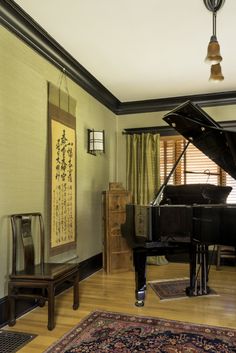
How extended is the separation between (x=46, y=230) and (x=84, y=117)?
1.69 m

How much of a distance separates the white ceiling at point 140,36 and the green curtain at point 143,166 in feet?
3.21

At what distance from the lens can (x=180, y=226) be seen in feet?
9.91

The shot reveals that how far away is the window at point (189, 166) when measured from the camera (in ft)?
16.2

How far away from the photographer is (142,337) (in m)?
2.40

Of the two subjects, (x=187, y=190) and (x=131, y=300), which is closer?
(x=131, y=300)

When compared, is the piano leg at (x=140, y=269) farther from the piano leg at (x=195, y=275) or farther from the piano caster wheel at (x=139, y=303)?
the piano leg at (x=195, y=275)

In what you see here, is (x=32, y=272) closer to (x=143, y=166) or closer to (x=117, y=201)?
(x=117, y=201)

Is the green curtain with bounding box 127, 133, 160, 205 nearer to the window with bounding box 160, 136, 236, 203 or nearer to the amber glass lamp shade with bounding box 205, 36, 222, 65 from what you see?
the window with bounding box 160, 136, 236, 203

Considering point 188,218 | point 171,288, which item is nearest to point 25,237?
point 188,218

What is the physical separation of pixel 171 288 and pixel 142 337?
1.34 m

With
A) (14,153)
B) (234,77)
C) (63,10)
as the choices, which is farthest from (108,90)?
(14,153)

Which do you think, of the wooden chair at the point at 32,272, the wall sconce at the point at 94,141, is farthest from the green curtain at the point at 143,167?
the wooden chair at the point at 32,272

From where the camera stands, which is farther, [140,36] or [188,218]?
[140,36]

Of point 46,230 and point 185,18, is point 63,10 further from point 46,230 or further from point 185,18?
point 46,230
